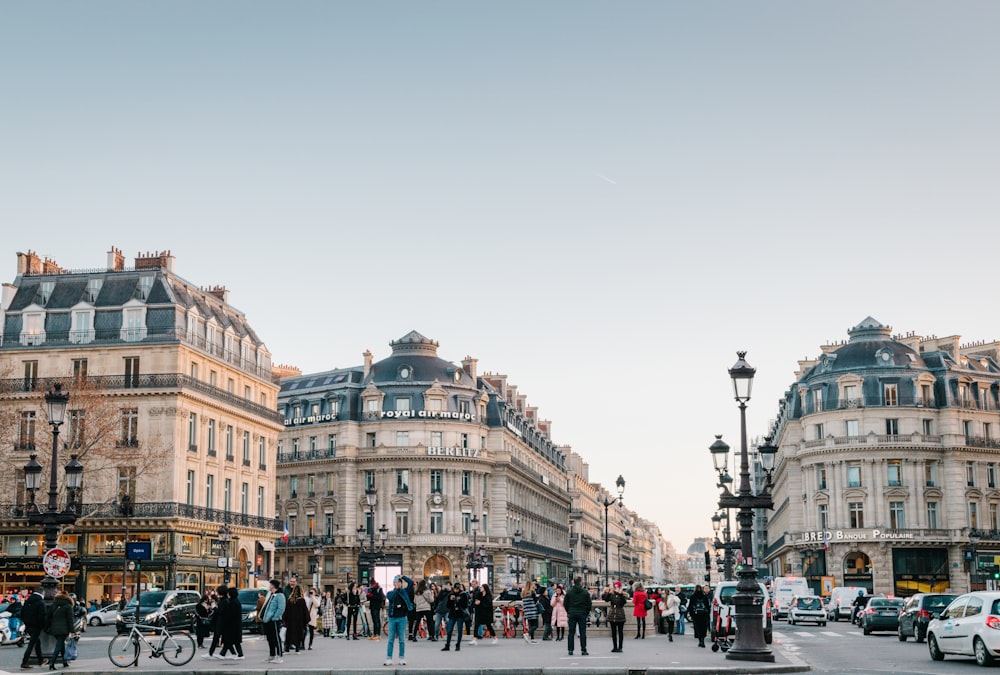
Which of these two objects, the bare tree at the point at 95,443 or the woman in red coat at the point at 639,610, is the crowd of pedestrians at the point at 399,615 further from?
the bare tree at the point at 95,443

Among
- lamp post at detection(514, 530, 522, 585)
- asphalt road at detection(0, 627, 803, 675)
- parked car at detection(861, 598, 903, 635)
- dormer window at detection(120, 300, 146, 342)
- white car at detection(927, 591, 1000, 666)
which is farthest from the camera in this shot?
lamp post at detection(514, 530, 522, 585)

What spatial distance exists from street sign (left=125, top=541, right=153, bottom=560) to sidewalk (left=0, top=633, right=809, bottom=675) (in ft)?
61.0

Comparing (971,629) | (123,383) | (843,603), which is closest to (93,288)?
(123,383)

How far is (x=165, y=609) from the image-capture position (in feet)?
124

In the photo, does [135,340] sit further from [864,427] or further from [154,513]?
[864,427]

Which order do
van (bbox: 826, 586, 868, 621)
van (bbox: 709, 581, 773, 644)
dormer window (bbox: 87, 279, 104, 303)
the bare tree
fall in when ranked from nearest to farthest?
van (bbox: 709, 581, 773, 644), the bare tree, van (bbox: 826, 586, 868, 621), dormer window (bbox: 87, 279, 104, 303)


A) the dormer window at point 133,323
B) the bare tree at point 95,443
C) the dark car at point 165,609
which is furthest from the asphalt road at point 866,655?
the dormer window at point 133,323

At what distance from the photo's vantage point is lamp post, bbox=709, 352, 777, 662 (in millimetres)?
22656

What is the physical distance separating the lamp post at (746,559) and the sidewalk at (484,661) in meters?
0.32

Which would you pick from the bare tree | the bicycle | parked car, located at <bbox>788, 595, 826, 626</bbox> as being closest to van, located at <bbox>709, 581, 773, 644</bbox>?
parked car, located at <bbox>788, 595, 826, 626</bbox>

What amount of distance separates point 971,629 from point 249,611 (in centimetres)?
2251

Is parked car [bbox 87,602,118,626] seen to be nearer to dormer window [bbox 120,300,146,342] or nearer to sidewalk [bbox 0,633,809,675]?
dormer window [bbox 120,300,146,342]

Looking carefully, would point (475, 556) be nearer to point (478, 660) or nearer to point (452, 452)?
point (452, 452)

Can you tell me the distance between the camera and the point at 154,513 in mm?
57312
